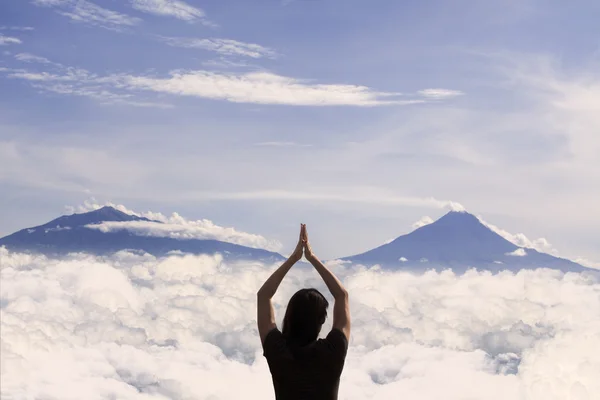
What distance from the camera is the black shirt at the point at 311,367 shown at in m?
7.55

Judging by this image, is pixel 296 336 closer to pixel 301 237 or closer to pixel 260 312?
pixel 260 312

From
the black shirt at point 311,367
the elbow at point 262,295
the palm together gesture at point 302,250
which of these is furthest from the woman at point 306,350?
the palm together gesture at point 302,250

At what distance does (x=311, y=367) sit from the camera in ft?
24.8

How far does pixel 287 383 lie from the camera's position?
299 inches

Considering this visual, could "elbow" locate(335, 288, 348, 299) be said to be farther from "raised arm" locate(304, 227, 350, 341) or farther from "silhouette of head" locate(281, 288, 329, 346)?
"silhouette of head" locate(281, 288, 329, 346)

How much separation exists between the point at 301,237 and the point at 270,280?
2.60 ft

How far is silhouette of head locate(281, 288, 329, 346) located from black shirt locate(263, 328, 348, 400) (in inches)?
4.8

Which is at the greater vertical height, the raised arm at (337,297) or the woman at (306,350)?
the raised arm at (337,297)

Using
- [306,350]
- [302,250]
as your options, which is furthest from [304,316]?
[302,250]

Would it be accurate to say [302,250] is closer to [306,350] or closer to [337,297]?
[337,297]

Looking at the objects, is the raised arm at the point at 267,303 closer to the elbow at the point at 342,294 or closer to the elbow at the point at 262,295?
the elbow at the point at 262,295

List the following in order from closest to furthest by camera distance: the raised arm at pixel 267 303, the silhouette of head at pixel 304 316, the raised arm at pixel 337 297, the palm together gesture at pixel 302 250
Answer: the silhouette of head at pixel 304 316, the raised arm at pixel 337 297, the raised arm at pixel 267 303, the palm together gesture at pixel 302 250

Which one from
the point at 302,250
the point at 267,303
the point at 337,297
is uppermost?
the point at 302,250

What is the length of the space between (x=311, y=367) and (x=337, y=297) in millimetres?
829
